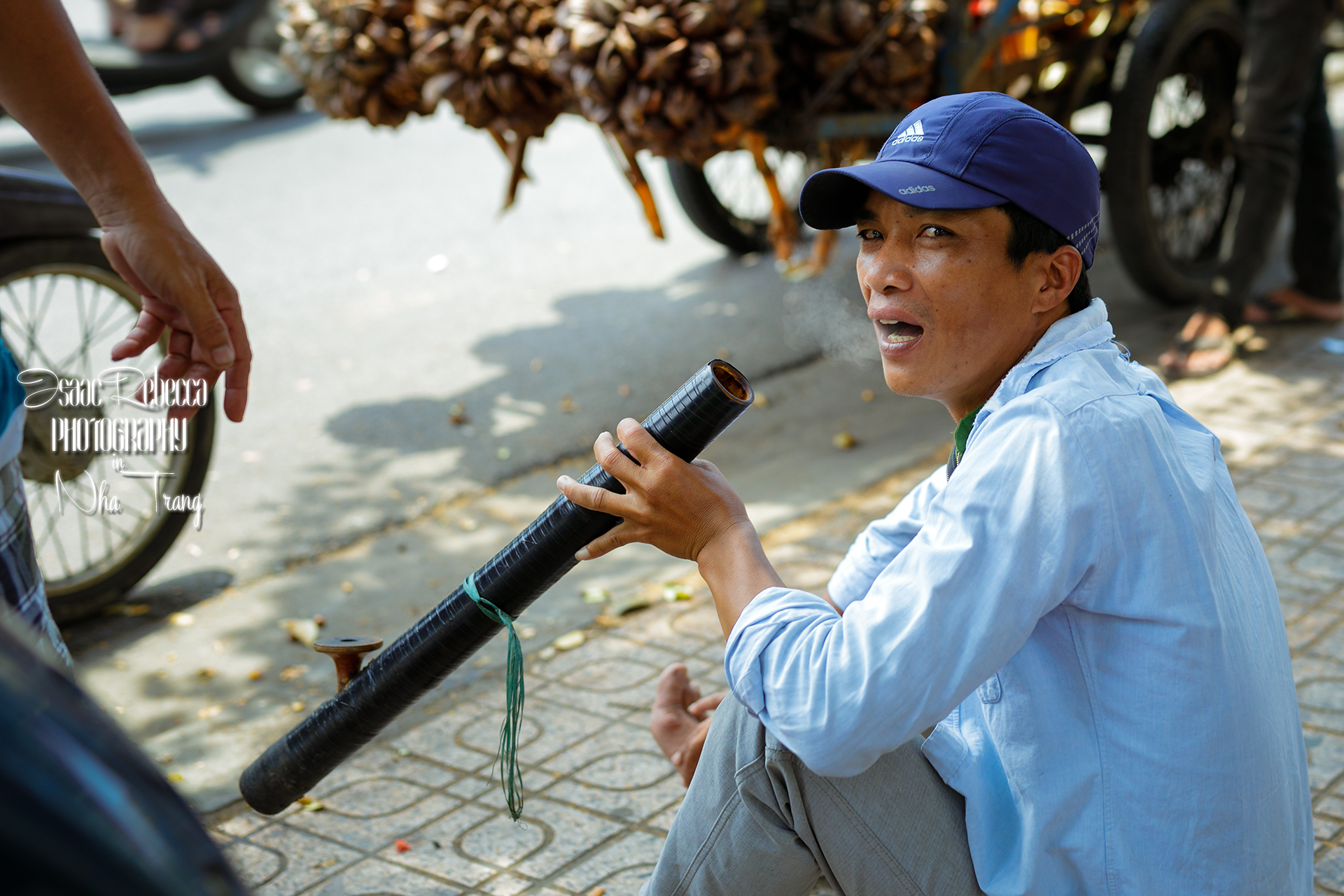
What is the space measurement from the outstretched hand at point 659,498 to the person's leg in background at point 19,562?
0.60 metres

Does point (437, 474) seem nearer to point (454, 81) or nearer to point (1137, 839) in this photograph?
point (454, 81)

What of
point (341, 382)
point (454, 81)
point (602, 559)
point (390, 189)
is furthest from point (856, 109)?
point (390, 189)

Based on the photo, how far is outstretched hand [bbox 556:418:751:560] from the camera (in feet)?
5.21

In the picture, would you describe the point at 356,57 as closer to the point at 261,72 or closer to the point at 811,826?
the point at 811,826

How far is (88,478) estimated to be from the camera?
3715mm

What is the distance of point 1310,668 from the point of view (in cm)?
288

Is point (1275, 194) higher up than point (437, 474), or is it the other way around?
point (1275, 194)

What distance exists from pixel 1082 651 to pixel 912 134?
2.05 feet

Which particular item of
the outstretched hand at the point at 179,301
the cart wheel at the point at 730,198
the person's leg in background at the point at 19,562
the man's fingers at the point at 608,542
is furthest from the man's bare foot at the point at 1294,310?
the person's leg in background at the point at 19,562

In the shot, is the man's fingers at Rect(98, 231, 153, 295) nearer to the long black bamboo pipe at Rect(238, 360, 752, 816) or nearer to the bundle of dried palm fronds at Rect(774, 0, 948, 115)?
the long black bamboo pipe at Rect(238, 360, 752, 816)

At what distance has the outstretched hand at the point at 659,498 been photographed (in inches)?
62.5

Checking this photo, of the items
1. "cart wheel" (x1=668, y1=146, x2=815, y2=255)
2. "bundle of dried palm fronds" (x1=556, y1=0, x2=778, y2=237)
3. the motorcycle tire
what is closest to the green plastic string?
"bundle of dried palm fronds" (x1=556, y1=0, x2=778, y2=237)

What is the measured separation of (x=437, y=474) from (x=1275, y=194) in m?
3.13

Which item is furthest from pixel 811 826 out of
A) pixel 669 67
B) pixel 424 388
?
pixel 424 388
